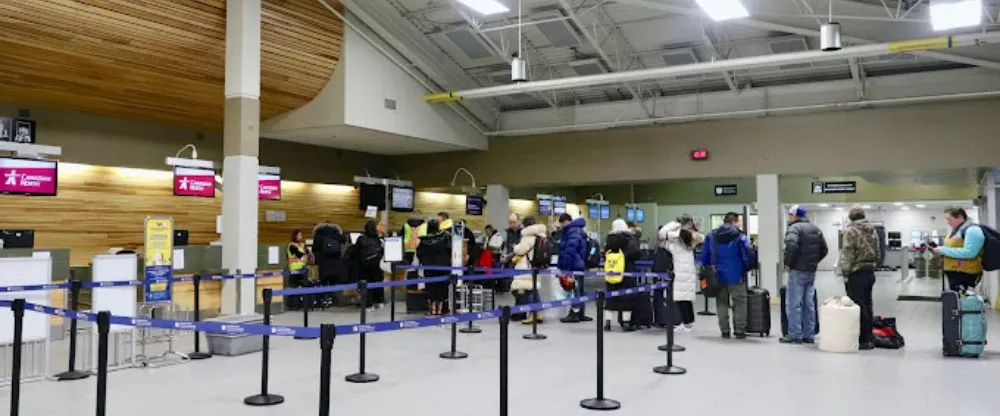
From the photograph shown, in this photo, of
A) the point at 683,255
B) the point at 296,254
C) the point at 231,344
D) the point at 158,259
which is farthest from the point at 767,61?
the point at 158,259

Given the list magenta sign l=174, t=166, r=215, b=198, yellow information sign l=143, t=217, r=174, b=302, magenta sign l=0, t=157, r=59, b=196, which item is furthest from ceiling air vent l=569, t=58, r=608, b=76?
magenta sign l=0, t=157, r=59, b=196

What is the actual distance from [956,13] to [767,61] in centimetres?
288

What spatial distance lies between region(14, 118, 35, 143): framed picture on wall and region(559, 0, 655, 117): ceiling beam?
779 centimetres

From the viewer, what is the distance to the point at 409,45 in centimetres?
1262

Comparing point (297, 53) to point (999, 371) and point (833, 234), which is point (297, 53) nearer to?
point (999, 371)

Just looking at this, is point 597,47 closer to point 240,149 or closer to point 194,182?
point 240,149

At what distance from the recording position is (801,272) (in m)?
7.85

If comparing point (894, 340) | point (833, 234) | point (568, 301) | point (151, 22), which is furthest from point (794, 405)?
point (833, 234)

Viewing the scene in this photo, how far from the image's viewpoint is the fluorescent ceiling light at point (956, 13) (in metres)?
7.25

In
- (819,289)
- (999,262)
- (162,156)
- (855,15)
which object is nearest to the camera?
Result: (999,262)

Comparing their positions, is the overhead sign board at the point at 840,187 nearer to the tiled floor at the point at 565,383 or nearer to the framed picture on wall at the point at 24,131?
the tiled floor at the point at 565,383

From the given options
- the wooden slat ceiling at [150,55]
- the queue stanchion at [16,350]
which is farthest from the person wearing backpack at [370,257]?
the queue stanchion at [16,350]

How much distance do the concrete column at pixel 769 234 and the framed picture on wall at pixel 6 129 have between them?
11926 mm

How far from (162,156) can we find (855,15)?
1094 centimetres
